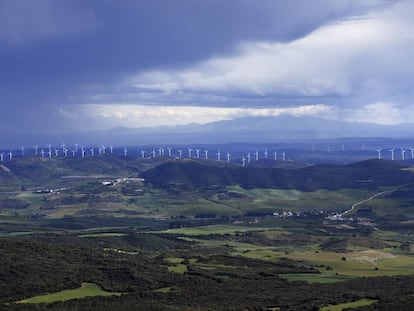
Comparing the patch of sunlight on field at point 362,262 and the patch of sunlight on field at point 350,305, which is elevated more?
the patch of sunlight on field at point 350,305

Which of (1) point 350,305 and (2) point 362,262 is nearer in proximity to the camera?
(1) point 350,305

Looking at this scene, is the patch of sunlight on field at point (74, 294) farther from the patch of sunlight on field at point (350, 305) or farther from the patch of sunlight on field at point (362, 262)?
the patch of sunlight on field at point (362, 262)

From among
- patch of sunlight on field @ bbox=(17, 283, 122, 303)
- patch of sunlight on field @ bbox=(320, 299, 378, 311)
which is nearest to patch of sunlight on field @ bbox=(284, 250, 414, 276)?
patch of sunlight on field @ bbox=(320, 299, 378, 311)

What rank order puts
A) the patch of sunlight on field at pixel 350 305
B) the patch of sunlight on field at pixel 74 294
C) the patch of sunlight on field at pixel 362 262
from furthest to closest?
the patch of sunlight on field at pixel 362 262
the patch of sunlight on field at pixel 74 294
the patch of sunlight on field at pixel 350 305

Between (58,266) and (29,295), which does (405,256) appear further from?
(29,295)

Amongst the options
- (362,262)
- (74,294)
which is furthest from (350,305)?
(362,262)

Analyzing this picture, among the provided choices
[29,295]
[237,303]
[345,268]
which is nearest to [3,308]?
[29,295]

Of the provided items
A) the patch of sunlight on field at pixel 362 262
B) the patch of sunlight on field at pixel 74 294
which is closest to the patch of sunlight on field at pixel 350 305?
the patch of sunlight on field at pixel 74 294

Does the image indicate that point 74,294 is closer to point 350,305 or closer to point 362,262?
→ point 350,305
